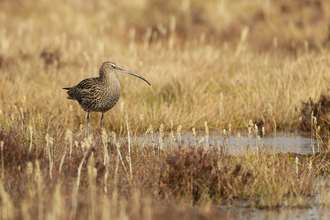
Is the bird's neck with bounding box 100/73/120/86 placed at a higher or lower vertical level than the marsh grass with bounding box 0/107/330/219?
higher

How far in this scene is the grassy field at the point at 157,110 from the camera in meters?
3.98

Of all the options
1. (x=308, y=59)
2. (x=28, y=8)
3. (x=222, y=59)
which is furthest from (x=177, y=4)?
(x=308, y=59)

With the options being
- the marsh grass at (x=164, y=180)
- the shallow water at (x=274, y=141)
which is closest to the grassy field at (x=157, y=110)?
the marsh grass at (x=164, y=180)

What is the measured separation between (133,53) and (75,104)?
9.82ft

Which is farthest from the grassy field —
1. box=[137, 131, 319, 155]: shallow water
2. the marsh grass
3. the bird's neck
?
the bird's neck

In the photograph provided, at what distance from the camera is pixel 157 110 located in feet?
24.6

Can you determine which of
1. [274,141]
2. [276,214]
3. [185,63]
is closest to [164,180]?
[276,214]

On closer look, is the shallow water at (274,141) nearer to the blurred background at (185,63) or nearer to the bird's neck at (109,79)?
the blurred background at (185,63)

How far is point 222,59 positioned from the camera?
35.8ft

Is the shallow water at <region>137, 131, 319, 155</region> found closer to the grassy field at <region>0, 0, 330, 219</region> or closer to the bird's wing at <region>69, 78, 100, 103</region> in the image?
the grassy field at <region>0, 0, 330, 219</region>

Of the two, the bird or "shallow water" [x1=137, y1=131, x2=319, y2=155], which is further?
the bird

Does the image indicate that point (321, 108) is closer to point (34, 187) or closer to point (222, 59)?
point (222, 59)

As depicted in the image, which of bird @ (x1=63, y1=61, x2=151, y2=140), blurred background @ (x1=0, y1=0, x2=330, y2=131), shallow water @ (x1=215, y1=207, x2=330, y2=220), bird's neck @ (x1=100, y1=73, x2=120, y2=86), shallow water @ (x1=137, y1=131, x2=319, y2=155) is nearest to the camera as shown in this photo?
shallow water @ (x1=215, y1=207, x2=330, y2=220)

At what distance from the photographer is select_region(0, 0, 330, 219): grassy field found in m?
3.98
